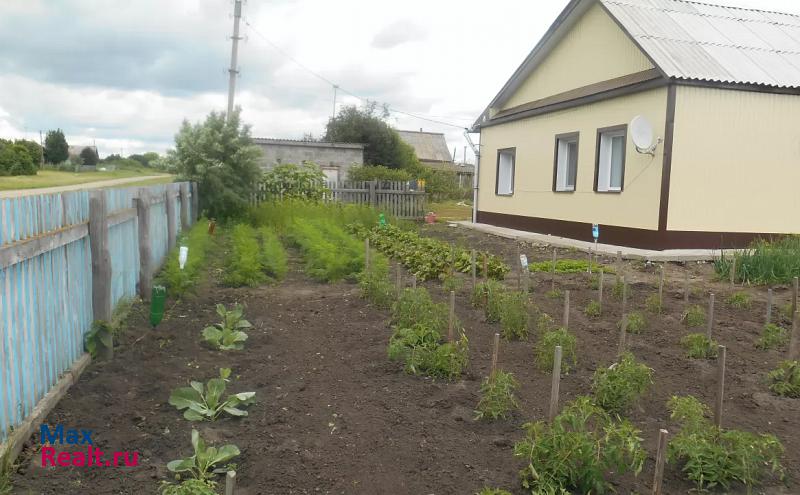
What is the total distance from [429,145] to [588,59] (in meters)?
44.2

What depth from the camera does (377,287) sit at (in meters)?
6.75

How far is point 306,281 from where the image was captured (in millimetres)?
8609

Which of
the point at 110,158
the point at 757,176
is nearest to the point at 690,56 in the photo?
the point at 757,176

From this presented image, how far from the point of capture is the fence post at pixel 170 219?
33.6ft

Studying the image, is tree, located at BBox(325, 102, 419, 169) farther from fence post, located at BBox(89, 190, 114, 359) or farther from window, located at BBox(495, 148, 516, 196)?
fence post, located at BBox(89, 190, 114, 359)

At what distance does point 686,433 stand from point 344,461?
1.79m

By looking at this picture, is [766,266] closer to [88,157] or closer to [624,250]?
[624,250]

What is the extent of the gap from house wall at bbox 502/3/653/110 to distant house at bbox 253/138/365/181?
14408 mm

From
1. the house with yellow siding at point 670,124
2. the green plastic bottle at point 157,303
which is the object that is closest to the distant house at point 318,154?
the house with yellow siding at point 670,124

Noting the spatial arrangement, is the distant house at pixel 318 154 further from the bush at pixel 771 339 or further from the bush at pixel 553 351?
the bush at pixel 553 351

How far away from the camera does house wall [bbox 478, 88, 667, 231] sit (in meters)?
11.4

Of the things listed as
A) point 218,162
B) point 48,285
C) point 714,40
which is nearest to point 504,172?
point 714,40

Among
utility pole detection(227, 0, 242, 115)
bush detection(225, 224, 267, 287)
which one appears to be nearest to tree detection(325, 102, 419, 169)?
utility pole detection(227, 0, 242, 115)

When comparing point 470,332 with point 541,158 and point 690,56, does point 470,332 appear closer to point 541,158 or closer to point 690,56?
point 690,56
